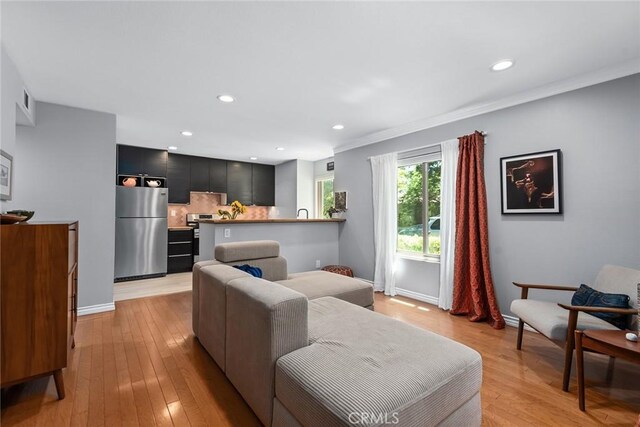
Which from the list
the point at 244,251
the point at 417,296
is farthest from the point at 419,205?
the point at 244,251

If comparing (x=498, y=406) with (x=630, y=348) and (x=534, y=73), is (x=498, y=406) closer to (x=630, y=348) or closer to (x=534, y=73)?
(x=630, y=348)

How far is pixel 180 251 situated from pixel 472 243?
16.9 ft

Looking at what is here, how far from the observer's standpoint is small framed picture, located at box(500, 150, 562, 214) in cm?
271

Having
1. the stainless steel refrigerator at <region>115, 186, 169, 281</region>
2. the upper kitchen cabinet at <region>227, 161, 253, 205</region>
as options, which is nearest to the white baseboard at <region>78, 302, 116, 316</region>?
the stainless steel refrigerator at <region>115, 186, 169, 281</region>

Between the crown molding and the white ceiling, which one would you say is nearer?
the white ceiling

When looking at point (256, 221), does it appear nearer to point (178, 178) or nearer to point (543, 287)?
point (178, 178)

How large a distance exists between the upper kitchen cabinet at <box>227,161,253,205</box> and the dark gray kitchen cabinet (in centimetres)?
9

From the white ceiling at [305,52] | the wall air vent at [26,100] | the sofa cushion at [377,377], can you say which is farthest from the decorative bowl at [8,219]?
the sofa cushion at [377,377]

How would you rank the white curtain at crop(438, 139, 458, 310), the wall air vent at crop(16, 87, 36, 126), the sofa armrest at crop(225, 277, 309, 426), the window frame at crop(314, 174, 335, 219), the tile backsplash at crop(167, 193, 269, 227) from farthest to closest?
the window frame at crop(314, 174, 335, 219) → the tile backsplash at crop(167, 193, 269, 227) → the white curtain at crop(438, 139, 458, 310) → the wall air vent at crop(16, 87, 36, 126) → the sofa armrest at crop(225, 277, 309, 426)

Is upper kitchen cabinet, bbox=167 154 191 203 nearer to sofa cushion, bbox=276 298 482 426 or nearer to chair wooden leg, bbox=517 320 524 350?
sofa cushion, bbox=276 298 482 426

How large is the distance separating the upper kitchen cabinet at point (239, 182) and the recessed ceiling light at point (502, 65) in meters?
5.37

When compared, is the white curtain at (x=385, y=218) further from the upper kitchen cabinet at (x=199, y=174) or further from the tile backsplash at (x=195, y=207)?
the upper kitchen cabinet at (x=199, y=174)

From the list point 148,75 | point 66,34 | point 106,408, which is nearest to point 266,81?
point 148,75

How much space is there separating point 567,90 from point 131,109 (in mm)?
4565
